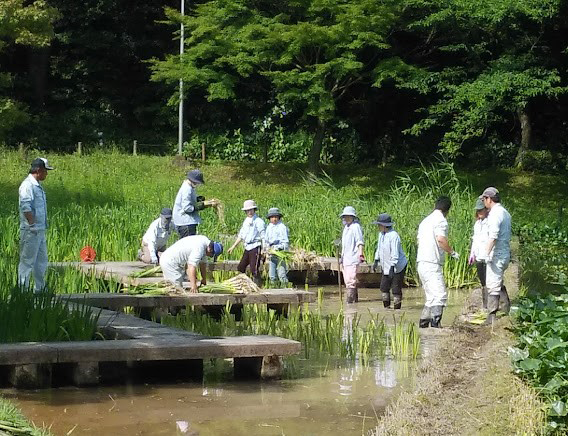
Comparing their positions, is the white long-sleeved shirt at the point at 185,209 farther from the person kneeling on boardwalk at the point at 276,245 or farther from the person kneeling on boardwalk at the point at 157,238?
the person kneeling on boardwalk at the point at 276,245

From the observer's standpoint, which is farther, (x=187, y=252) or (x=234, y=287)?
(x=234, y=287)

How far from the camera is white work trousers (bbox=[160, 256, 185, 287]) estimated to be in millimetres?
13012

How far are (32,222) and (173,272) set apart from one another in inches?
69.6

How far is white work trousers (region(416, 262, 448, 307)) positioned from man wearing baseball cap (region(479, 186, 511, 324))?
54 centimetres

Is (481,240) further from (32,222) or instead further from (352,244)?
(32,222)

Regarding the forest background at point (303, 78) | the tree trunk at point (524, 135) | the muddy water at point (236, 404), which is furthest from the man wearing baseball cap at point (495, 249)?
the tree trunk at point (524, 135)

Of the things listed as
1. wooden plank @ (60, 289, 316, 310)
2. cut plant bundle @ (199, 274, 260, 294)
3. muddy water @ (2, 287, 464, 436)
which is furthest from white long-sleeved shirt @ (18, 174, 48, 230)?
muddy water @ (2, 287, 464, 436)

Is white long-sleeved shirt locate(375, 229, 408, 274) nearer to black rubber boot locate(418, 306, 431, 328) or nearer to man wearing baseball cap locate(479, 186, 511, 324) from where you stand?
black rubber boot locate(418, 306, 431, 328)

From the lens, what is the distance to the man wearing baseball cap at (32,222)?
12188 mm

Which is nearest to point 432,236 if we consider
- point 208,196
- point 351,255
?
point 351,255

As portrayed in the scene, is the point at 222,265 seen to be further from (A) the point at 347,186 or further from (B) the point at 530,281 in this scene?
(A) the point at 347,186

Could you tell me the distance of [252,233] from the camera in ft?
54.7

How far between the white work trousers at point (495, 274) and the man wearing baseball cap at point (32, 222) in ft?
16.4

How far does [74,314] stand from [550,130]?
28467 millimetres
